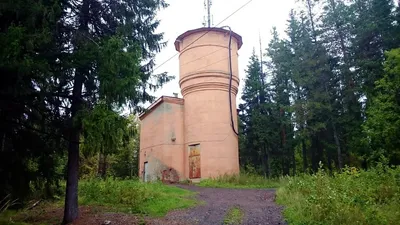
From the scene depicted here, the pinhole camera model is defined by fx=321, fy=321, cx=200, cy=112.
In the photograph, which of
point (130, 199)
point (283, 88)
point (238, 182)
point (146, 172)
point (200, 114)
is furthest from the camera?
point (283, 88)

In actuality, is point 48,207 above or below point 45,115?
below

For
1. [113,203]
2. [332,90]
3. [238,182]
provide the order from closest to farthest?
[113,203]
[238,182]
[332,90]

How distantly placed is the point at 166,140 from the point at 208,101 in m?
3.68

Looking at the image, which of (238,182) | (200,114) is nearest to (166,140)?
(200,114)

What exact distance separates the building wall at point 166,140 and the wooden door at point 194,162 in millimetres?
718

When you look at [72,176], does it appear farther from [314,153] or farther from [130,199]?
[314,153]

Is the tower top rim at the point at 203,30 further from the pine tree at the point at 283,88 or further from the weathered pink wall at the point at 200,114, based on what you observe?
the pine tree at the point at 283,88

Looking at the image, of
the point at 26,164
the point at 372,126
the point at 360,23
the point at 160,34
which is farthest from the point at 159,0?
the point at 360,23

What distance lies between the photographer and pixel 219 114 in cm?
2027

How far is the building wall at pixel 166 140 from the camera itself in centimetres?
2031

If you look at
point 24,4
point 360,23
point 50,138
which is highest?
point 360,23

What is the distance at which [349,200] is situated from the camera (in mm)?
7285

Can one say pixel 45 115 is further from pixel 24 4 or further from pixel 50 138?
pixel 24 4

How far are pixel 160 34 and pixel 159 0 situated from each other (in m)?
0.99
